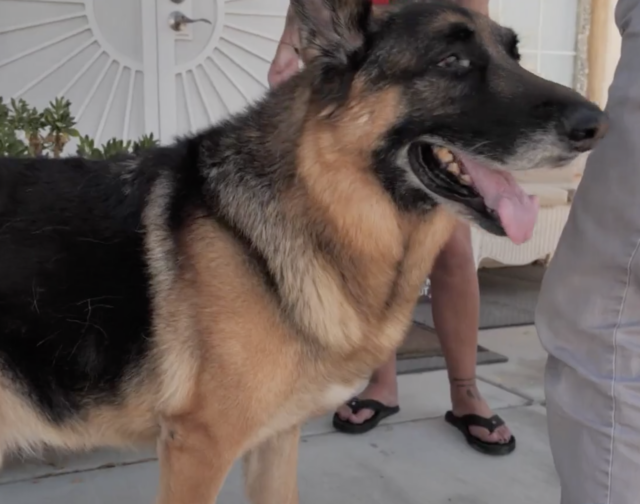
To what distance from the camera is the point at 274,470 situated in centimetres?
212

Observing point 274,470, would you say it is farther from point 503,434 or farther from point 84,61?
point 84,61

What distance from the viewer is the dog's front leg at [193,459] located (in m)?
1.66

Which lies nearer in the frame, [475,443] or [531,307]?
[475,443]

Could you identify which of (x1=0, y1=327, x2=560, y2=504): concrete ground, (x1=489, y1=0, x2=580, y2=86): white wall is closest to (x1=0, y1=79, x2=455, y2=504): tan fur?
(x1=0, y1=327, x2=560, y2=504): concrete ground

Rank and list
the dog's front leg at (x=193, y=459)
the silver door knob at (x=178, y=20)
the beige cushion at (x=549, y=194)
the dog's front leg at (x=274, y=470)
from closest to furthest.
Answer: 1. the dog's front leg at (x=193, y=459)
2. the dog's front leg at (x=274, y=470)
3. the silver door knob at (x=178, y=20)
4. the beige cushion at (x=549, y=194)

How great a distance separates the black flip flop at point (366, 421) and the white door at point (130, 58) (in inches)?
101

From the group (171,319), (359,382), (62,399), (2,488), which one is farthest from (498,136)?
(2,488)

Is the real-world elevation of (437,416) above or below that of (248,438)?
below

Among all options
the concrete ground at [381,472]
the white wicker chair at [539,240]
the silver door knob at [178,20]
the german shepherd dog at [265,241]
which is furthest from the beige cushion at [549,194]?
the german shepherd dog at [265,241]

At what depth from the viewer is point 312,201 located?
5.75 ft

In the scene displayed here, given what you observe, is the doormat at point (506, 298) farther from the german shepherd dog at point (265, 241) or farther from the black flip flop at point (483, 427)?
the german shepherd dog at point (265, 241)

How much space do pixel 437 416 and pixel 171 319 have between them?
173cm

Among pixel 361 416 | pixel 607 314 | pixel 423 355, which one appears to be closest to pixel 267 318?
pixel 607 314

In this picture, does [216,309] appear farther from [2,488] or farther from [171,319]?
[2,488]
